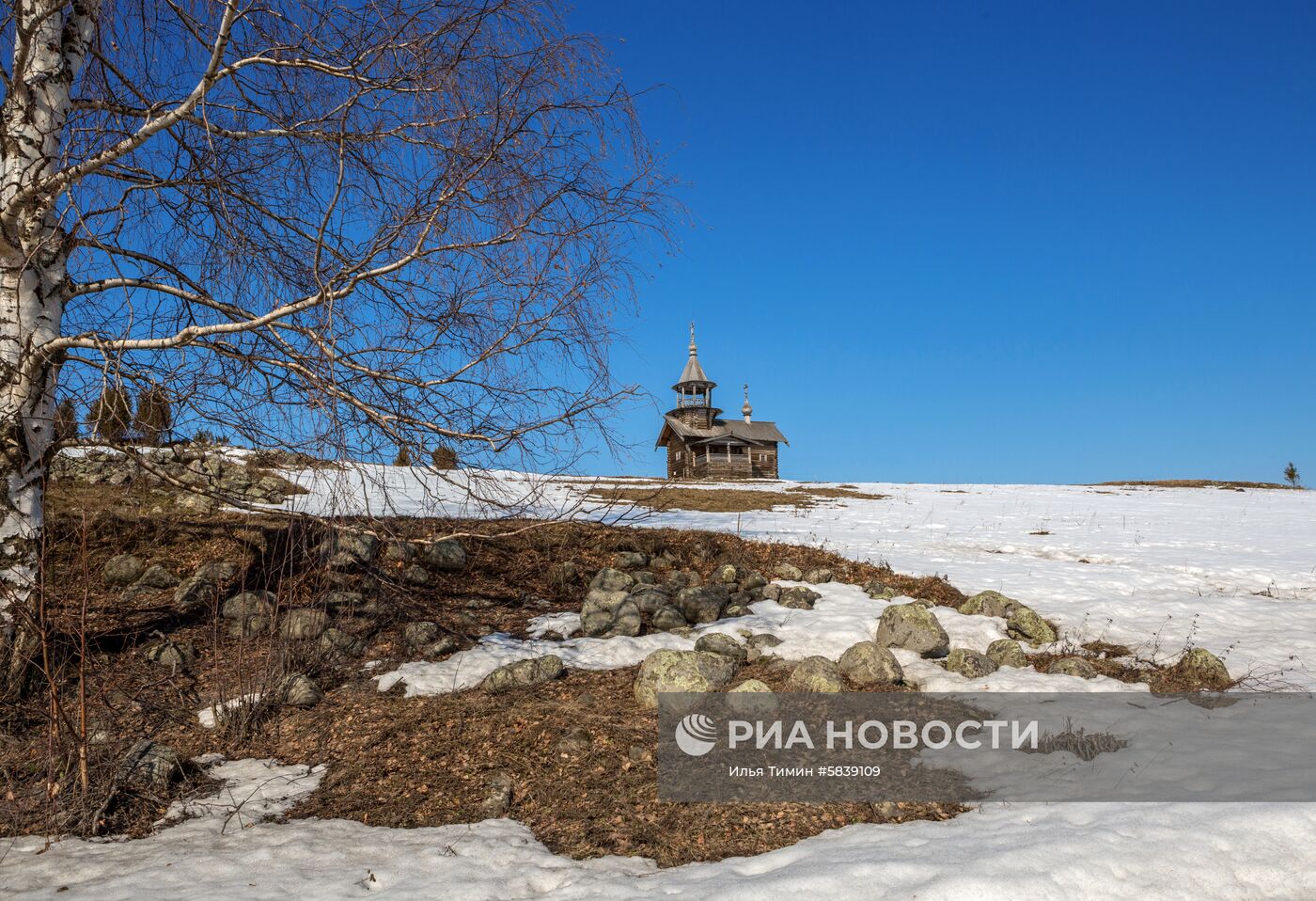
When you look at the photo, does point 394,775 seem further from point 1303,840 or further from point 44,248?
point 1303,840

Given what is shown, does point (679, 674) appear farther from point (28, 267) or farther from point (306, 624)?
point (28, 267)

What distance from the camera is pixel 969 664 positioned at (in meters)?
6.61

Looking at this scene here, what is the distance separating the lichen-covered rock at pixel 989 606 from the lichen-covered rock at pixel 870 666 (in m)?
2.40

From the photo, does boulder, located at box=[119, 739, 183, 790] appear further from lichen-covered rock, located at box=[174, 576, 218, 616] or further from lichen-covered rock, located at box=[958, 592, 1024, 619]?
lichen-covered rock, located at box=[958, 592, 1024, 619]

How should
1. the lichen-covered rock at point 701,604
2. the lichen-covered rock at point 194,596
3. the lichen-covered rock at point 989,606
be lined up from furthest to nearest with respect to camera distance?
the lichen-covered rock at point 989,606, the lichen-covered rock at point 701,604, the lichen-covered rock at point 194,596

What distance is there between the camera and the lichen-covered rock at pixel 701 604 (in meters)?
8.12

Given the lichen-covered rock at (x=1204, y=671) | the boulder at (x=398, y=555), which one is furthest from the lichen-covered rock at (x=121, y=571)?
the lichen-covered rock at (x=1204, y=671)

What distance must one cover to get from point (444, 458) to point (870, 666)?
389 cm

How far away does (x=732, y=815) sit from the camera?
4.35 meters

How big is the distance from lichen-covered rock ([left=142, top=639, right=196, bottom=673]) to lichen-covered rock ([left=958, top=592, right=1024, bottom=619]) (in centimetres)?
796

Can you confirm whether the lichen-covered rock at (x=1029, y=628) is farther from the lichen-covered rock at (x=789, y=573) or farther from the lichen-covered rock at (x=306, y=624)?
the lichen-covered rock at (x=306, y=624)

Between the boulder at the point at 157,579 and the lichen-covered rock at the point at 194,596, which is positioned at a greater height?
the boulder at the point at 157,579

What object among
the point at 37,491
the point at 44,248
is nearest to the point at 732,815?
the point at 37,491

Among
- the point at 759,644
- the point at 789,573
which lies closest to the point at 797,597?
the point at 789,573
